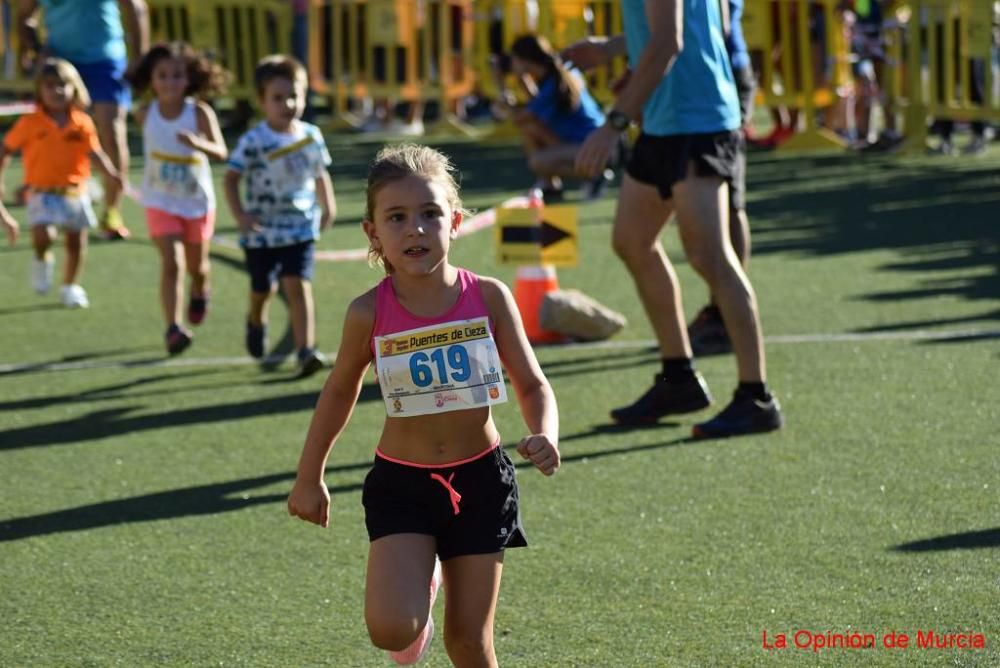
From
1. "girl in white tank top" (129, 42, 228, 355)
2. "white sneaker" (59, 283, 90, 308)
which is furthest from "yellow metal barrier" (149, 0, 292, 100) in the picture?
"girl in white tank top" (129, 42, 228, 355)

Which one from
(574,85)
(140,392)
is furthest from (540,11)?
(140,392)

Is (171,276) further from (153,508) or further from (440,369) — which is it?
(440,369)

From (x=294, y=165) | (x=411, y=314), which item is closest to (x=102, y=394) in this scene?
(x=294, y=165)

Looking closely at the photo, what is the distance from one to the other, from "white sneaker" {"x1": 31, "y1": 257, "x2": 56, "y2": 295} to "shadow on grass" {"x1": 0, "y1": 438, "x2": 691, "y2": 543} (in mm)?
4220

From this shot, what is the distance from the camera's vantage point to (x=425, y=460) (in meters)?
4.00

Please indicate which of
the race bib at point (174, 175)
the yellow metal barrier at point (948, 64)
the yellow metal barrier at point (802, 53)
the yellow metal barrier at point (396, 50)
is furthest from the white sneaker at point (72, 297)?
the yellow metal barrier at point (396, 50)

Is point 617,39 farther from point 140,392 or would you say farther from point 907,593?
point 907,593

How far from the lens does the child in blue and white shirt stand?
8.26 m

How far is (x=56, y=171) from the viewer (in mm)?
10086

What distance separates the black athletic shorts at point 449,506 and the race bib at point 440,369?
0.14m

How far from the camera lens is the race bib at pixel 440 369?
3998 mm

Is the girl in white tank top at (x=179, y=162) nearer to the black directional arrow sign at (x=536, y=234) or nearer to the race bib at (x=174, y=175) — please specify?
the race bib at (x=174, y=175)

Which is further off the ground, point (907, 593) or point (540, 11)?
point (540, 11)

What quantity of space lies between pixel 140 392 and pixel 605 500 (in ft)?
9.32
